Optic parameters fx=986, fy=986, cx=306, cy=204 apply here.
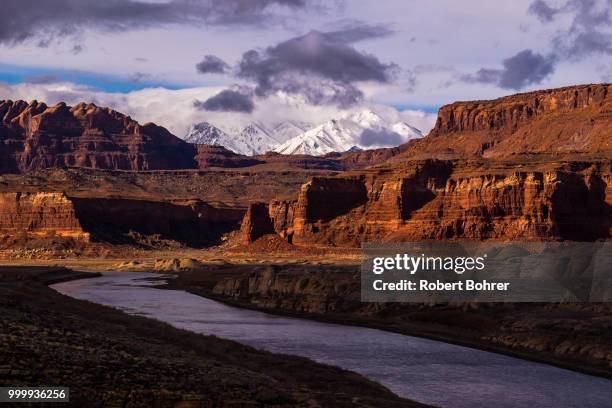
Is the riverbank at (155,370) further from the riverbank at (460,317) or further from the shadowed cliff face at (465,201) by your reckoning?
the shadowed cliff face at (465,201)

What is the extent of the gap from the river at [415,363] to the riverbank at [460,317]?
146 centimetres

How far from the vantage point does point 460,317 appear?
57.5 meters

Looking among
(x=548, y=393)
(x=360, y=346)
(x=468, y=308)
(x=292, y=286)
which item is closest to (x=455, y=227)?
(x=292, y=286)

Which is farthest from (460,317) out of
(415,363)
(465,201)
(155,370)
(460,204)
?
(460,204)

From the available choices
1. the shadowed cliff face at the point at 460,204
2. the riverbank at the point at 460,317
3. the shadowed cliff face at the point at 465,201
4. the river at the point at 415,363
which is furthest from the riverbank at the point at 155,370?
the shadowed cliff face at the point at 465,201

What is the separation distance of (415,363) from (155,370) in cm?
1713

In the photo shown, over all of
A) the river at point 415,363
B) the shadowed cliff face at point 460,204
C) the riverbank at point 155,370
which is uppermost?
the shadowed cliff face at point 460,204

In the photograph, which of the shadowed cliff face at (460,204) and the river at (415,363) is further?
the shadowed cliff face at (460,204)

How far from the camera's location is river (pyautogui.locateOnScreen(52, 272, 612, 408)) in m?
36.6

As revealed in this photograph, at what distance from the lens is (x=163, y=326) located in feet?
167

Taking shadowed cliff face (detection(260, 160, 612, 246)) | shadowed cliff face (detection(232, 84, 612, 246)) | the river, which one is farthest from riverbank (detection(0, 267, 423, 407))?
shadowed cliff face (detection(232, 84, 612, 246))

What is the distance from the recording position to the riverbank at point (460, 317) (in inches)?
1778

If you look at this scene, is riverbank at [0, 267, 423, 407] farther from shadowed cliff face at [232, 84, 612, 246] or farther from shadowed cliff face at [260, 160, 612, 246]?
shadowed cliff face at [232, 84, 612, 246]

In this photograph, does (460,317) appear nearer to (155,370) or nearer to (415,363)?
(415,363)
